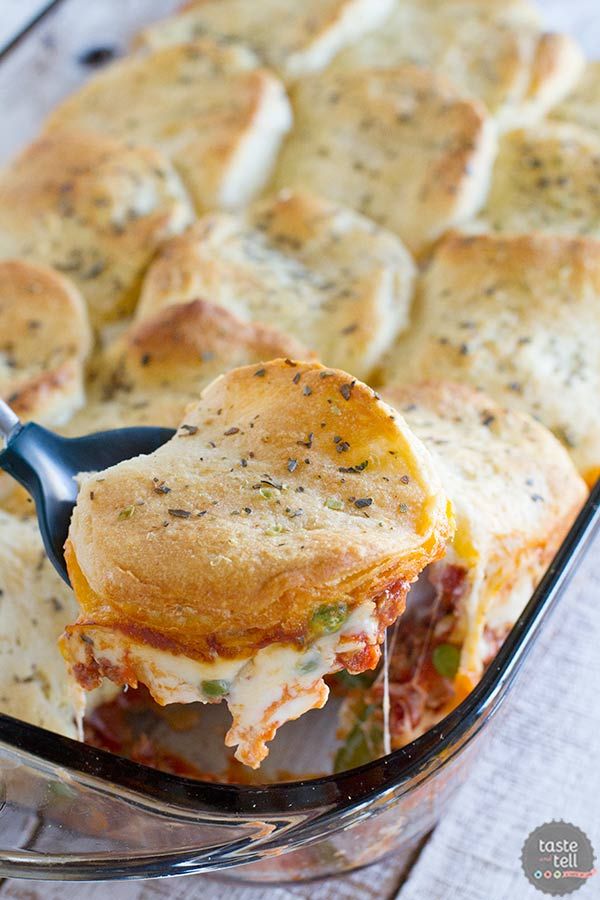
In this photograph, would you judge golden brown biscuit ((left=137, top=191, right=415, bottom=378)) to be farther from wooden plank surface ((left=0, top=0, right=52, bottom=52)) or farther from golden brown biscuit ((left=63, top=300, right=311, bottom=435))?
wooden plank surface ((left=0, top=0, right=52, bottom=52))

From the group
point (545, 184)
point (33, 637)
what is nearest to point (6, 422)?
point (33, 637)

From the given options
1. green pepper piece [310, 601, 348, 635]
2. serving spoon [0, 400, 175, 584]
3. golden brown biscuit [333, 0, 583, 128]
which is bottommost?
golden brown biscuit [333, 0, 583, 128]

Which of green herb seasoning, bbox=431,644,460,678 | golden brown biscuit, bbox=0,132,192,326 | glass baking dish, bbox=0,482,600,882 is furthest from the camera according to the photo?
golden brown biscuit, bbox=0,132,192,326

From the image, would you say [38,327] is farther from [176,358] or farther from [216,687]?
[216,687]

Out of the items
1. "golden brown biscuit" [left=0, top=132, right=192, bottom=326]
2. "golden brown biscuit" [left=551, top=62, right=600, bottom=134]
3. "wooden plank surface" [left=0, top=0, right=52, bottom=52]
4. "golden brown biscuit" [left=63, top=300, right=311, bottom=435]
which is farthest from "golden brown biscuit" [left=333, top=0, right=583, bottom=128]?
"wooden plank surface" [left=0, top=0, right=52, bottom=52]

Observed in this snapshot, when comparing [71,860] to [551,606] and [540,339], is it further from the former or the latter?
[540,339]
